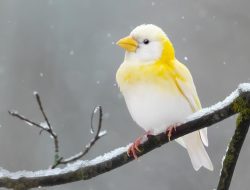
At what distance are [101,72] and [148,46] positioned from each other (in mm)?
10471

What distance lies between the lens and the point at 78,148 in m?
11.5

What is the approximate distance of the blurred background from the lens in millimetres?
11711

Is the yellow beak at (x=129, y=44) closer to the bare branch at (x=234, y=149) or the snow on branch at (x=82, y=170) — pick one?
the snow on branch at (x=82, y=170)

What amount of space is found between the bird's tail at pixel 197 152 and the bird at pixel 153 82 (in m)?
0.22

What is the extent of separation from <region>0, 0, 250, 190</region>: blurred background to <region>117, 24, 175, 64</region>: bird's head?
750 cm

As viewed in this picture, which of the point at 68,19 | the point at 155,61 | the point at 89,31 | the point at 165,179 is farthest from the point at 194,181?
the point at 155,61

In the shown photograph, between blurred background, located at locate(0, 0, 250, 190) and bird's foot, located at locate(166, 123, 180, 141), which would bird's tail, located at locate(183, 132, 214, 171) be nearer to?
bird's foot, located at locate(166, 123, 180, 141)

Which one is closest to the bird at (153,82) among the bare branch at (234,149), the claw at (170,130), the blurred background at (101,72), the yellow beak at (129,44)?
the yellow beak at (129,44)

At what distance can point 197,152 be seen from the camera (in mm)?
3414

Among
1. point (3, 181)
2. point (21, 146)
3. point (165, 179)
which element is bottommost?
point (165, 179)

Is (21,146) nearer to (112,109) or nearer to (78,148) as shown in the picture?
(78,148)

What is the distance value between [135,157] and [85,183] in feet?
28.9

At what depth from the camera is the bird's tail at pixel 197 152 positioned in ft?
10.9

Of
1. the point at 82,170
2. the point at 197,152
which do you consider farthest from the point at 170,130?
the point at 197,152
